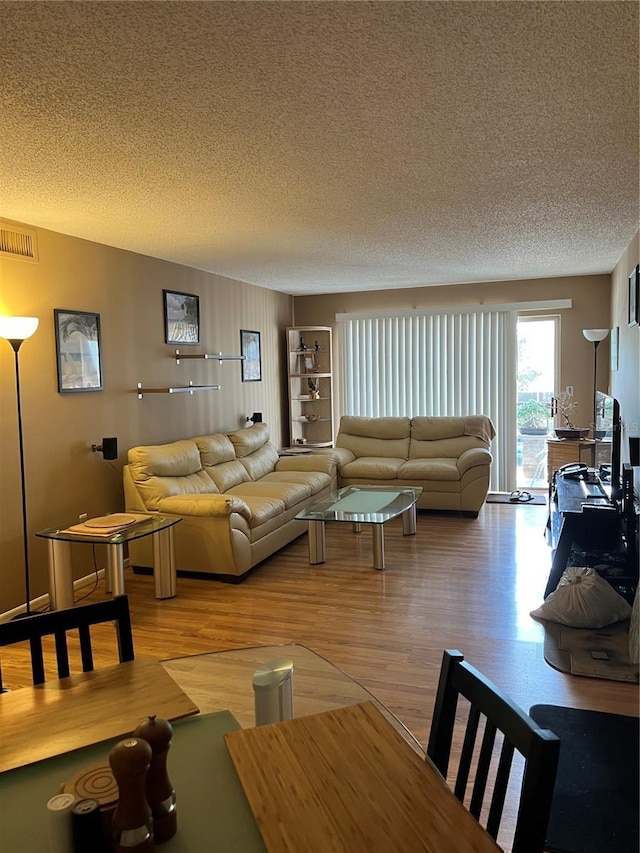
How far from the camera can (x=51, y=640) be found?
3.62 metres

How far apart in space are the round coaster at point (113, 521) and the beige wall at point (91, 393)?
43 centimetres

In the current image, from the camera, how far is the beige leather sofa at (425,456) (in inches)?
247

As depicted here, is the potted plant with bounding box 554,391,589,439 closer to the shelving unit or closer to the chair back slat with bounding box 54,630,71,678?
the shelving unit

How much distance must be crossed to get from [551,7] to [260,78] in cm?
91

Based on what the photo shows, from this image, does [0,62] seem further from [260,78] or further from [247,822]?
[247,822]

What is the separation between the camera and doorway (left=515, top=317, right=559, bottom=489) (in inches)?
291

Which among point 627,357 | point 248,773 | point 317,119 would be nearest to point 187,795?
point 248,773

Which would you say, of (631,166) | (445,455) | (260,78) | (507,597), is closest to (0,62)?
(260,78)

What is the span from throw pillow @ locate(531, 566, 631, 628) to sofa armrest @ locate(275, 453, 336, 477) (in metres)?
3.04

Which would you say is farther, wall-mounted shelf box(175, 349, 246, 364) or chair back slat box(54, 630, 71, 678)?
wall-mounted shelf box(175, 349, 246, 364)

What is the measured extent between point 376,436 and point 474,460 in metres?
1.36

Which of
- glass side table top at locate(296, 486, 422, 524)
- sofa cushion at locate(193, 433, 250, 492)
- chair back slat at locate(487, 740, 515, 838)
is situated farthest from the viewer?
sofa cushion at locate(193, 433, 250, 492)

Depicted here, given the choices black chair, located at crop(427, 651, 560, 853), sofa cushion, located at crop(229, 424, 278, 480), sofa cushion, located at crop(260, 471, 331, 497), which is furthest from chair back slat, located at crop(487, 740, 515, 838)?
sofa cushion, located at crop(229, 424, 278, 480)

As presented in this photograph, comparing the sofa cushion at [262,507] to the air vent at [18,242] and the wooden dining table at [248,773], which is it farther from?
the wooden dining table at [248,773]
